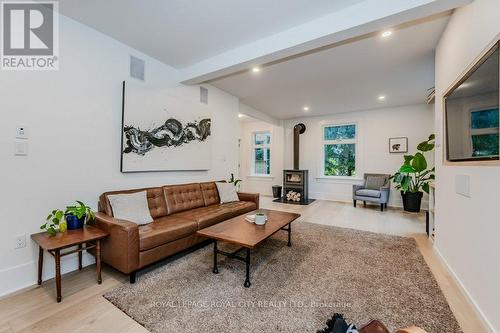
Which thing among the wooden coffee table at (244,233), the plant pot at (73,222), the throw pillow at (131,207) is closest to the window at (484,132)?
the wooden coffee table at (244,233)

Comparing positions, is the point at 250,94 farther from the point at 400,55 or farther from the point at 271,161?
the point at 271,161

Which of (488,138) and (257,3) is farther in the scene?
(257,3)

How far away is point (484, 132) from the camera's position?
1527 mm

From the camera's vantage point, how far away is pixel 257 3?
2078mm

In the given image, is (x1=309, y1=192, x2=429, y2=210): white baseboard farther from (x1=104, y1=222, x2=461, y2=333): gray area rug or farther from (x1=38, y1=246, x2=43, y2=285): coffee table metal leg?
(x1=38, y1=246, x2=43, y2=285): coffee table metal leg

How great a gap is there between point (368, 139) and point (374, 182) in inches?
48.1

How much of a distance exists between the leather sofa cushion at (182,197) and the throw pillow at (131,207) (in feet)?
1.38

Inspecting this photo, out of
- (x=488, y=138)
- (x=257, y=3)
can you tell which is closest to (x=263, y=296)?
(x=488, y=138)

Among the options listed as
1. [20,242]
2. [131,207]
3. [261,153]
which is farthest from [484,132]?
[261,153]

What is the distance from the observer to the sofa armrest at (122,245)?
1.97 m

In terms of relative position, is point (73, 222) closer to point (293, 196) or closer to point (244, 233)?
point (244, 233)

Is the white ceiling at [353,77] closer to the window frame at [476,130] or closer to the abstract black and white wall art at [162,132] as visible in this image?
the abstract black and white wall art at [162,132]

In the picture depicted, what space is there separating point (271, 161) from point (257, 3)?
573cm

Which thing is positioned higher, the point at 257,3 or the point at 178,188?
the point at 257,3
